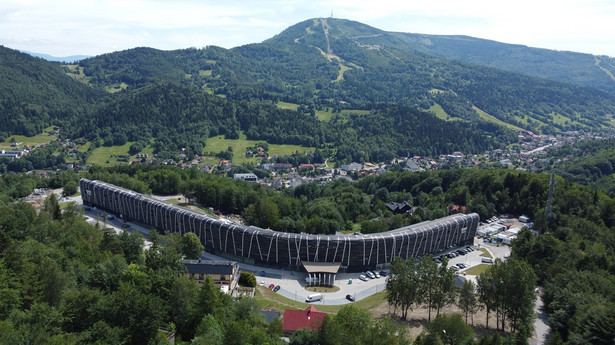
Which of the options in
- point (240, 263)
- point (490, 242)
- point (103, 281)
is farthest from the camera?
point (490, 242)

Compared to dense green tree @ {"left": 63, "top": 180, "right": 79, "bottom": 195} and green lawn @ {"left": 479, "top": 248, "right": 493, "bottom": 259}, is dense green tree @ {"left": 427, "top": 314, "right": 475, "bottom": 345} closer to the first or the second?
green lawn @ {"left": 479, "top": 248, "right": 493, "bottom": 259}

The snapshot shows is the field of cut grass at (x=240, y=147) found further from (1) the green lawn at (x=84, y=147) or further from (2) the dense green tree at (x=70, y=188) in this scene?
(2) the dense green tree at (x=70, y=188)

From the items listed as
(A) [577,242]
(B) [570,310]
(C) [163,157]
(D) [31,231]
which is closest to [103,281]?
(D) [31,231]

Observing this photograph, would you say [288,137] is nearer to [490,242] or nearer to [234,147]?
[234,147]

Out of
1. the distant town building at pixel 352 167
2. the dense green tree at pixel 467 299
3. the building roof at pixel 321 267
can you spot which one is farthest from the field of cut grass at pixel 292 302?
the distant town building at pixel 352 167

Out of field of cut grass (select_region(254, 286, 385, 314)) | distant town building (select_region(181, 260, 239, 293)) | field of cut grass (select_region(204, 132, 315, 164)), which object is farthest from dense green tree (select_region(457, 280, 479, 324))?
field of cut grass (select_region(204, 132, 315, 164))
